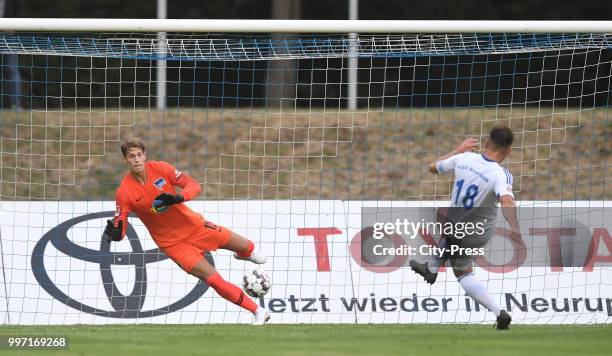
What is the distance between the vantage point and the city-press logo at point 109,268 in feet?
37.9

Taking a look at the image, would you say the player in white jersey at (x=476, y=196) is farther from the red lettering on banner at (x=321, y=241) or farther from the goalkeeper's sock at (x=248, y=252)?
the red lettering on banner at (x=321, y=241)

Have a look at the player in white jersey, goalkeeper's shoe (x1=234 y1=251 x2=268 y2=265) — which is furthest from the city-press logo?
the player in white jersey

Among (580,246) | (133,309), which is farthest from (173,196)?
(580,246)

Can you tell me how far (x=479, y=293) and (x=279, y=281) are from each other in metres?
2.68

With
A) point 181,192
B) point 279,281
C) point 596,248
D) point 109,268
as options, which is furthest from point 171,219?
point 596,248

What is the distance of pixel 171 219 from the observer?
10398 mm

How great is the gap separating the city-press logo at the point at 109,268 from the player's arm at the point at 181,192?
62.4 inches

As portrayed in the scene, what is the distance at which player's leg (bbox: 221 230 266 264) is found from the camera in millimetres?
10688

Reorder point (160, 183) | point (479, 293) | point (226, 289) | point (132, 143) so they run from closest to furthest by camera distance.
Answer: point (479, 293), point (132, 143), point (226, 289), point (160, 183)

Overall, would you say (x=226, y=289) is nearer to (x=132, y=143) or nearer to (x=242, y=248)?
(x=242, y=248)

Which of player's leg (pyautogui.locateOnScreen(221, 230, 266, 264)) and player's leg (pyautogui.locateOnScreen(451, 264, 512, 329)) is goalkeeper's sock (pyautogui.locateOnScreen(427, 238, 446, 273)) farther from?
player's leg (pyautogui.locateOnScreen(221, 230, 266, 264))

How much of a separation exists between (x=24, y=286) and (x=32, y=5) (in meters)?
13.5

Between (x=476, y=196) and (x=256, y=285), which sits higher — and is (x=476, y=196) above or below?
above

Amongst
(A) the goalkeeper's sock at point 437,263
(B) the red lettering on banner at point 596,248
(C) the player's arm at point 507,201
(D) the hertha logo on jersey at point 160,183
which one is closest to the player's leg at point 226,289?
(D) the hertha logo on jersey at point 160,183
